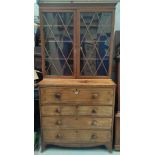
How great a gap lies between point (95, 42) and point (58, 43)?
27cm

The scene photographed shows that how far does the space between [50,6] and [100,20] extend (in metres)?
0.36

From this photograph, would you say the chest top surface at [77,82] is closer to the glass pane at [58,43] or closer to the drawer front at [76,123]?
the glass pane at [58,43]

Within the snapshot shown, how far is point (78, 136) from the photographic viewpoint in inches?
50.8

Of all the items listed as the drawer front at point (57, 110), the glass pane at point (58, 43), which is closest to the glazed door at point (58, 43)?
the glass pane at point (58, 43)

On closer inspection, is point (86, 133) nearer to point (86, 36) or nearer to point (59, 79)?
point (59, 79)

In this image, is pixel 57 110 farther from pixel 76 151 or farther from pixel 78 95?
pixel 76 151

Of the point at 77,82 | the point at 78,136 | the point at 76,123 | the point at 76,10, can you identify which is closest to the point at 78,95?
the point at 77,82

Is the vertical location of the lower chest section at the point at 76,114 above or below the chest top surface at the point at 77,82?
below

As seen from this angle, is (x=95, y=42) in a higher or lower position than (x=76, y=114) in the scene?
higher

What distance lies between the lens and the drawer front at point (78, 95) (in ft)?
4.07

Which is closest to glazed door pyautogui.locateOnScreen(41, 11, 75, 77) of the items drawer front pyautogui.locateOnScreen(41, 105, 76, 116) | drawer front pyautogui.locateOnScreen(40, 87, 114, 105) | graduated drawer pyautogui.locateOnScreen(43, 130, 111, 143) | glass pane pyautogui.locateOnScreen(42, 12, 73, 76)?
glass pane pyautogui.locateOnScreen(42, 12, 73, 76)

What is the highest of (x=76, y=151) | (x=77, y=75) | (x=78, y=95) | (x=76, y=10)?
(x=76, y=10)

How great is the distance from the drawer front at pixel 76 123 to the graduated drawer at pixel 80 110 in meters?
0.04
